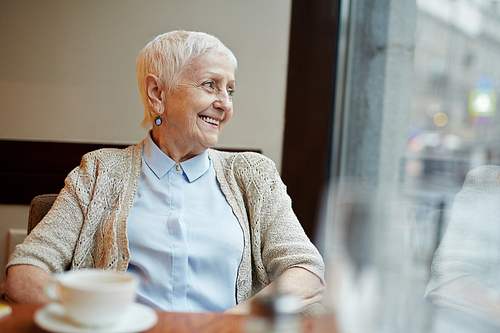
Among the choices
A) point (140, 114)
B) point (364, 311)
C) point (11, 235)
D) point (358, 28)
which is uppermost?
point (358, 28)

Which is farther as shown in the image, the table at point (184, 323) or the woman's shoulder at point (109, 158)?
the woman's shoulder at point (109, 158)

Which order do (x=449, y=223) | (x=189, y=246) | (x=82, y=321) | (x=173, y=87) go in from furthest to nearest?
1. (x=173, y=87)
2. (x=189, y=246)
3. (x=449, y=223)
4. (x=82, y=321)

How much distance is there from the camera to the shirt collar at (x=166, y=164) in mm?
1347

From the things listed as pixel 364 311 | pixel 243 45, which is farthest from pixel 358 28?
pixel 364 311

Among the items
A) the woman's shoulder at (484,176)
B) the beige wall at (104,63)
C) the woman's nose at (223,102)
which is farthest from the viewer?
the beige wall at (104,63)

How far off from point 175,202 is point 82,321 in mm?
724

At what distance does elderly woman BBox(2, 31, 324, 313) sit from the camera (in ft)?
3.83

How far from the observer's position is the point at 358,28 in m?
2.14

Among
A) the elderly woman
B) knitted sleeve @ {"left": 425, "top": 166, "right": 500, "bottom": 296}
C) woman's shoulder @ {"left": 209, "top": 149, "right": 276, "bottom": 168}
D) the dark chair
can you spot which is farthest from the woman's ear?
knitted sleeve @ {"left": 425, "top": 166, "right": 500, "bottom": 296}

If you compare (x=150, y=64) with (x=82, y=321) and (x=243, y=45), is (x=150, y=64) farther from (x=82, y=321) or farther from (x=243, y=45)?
(x=82, y=321)

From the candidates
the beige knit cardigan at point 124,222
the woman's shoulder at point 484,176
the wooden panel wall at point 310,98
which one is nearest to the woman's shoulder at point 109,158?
the beige knit cardigan at point 124,222

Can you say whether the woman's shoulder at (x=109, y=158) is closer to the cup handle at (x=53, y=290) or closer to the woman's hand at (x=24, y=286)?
the woman's hand at (x=24, y=286)

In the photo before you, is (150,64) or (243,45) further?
(243,45)

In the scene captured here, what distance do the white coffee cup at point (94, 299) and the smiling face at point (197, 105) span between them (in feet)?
2.66
